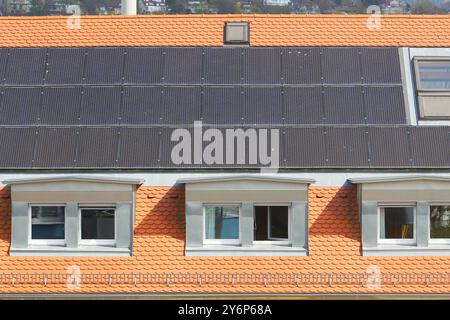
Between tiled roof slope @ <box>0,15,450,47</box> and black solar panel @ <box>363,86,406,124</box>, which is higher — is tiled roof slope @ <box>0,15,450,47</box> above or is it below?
above

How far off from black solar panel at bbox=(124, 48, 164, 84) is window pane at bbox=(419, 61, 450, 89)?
25.9ft

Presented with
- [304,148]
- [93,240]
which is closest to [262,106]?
[304,148]

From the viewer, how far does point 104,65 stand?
120 feet

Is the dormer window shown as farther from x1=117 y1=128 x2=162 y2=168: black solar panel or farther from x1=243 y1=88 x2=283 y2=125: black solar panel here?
x1=117 y1=128 x2=162 y2=168: black solar panel

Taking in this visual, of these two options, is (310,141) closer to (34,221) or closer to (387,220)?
(387,220)

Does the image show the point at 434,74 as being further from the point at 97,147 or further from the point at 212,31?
the point at 97,147

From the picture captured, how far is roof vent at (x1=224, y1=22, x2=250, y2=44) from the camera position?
37.2 meters

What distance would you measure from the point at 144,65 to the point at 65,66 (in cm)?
240

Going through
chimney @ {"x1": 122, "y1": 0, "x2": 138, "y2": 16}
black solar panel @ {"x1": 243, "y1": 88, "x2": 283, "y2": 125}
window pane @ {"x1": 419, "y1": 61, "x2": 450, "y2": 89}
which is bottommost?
black solar panel @ {"x1": 243, "y1": 88, "x2": 283, "y2": 125}

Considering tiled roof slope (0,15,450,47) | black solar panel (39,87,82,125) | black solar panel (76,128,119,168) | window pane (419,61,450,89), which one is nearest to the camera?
black solar panel (76,128,119,168)

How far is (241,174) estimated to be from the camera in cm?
3369

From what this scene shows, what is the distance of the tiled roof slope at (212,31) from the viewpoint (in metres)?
37.1

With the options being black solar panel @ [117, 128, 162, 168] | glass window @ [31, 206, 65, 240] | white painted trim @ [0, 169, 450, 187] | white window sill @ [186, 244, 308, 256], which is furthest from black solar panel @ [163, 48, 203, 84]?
white window sill @ [186, 244, 308, 256]

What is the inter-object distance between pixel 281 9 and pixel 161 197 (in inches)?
3040
